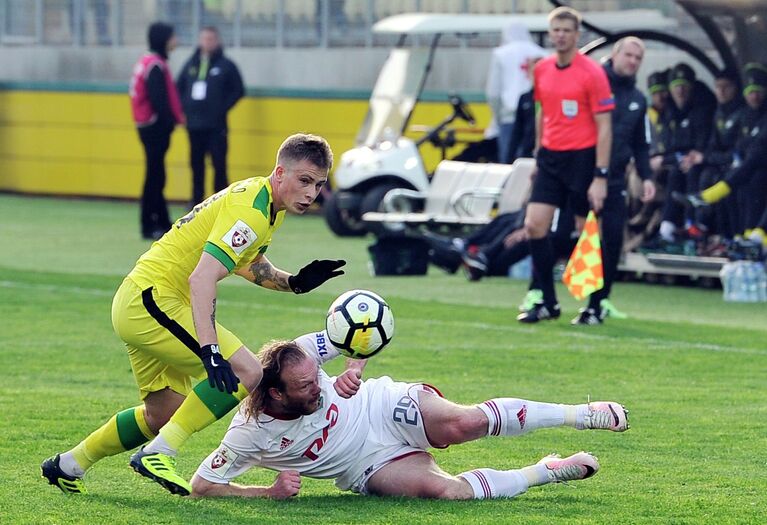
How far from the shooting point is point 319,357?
21.9 feet

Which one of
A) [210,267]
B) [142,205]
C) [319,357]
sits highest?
[210,267]

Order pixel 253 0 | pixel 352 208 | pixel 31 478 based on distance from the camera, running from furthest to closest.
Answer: pixel 253 0
pixel 352 208
pixel 31 478

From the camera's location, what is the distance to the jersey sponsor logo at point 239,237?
249 inches

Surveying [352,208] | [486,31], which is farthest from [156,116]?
[486,31]

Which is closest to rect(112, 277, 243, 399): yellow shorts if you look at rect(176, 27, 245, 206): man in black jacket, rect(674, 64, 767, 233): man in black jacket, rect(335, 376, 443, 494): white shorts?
rect(335, 376, 443, 494): white shorts

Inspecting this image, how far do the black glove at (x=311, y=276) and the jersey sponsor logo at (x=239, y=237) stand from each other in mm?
680

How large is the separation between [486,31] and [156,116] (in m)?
4.11

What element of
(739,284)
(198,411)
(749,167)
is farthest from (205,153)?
(198,411)

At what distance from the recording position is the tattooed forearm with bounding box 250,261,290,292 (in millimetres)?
7098

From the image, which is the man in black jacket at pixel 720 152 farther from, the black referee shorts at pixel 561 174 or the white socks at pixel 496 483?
the white socks at pixel 496 483

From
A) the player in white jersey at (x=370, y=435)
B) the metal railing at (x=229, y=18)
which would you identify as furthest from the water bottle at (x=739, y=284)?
the metal railing at (x=229, y=18)

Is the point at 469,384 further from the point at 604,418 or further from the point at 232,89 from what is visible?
the point at 232,89

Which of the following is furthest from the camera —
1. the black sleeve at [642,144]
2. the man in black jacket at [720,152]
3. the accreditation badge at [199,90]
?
the accreditation badge at [199,90]

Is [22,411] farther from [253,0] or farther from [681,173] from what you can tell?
[253,0]
